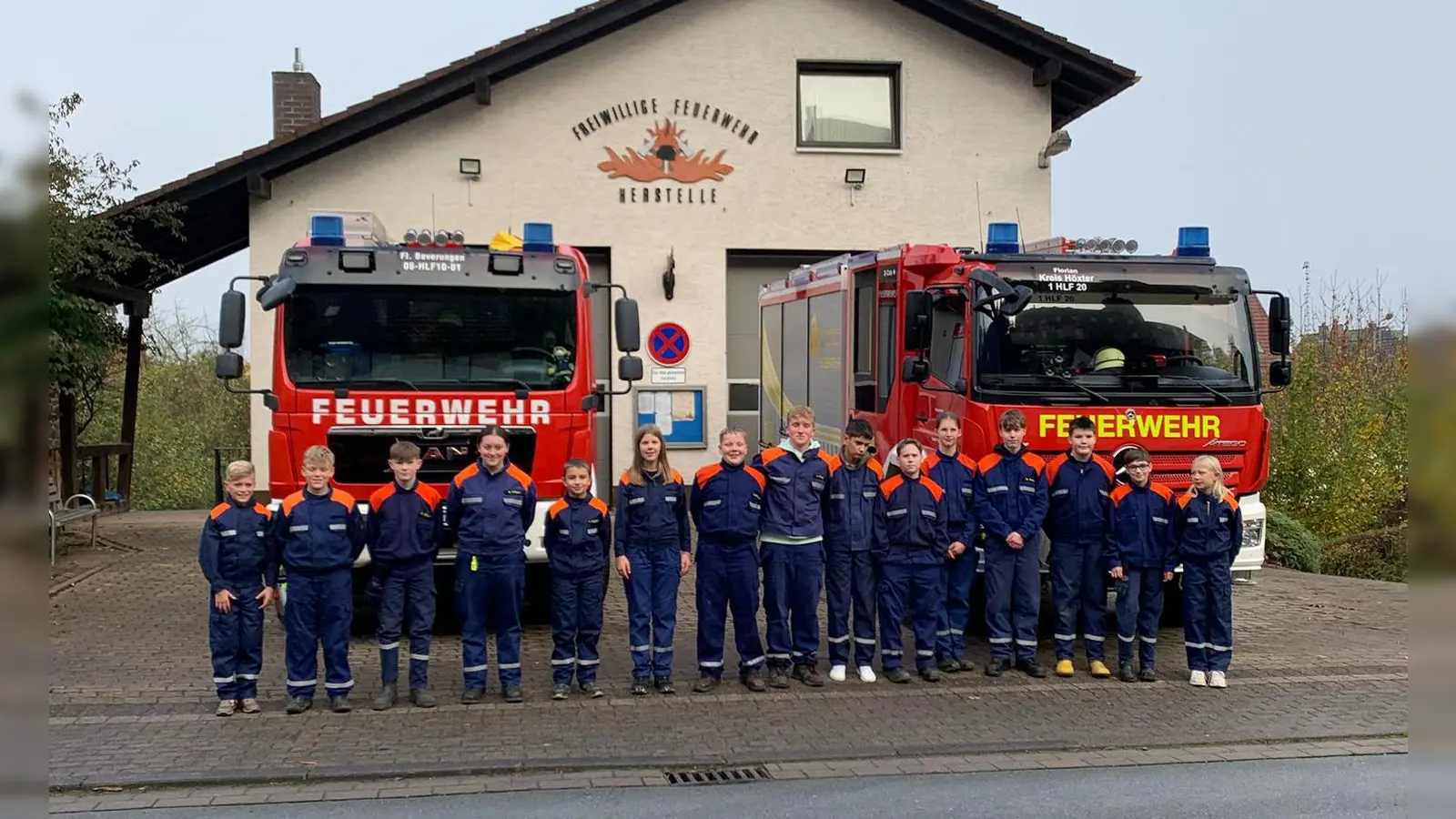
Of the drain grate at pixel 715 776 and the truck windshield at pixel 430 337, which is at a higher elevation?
the truck windshield at pixel 430 337

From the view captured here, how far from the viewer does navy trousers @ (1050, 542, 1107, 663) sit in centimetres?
830

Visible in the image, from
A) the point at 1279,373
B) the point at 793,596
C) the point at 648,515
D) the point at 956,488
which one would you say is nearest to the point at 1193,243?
the point at 1279,373

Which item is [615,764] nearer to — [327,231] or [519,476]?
[519,476]

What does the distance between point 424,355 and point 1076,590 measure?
488 centimetres

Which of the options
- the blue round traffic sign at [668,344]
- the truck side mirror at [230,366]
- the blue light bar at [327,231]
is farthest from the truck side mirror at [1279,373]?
the blue round traffic sign at [668,344]

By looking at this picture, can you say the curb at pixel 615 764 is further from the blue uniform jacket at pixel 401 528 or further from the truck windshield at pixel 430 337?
the truck windshield at pixel 430 337

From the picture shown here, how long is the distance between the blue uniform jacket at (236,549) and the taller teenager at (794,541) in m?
3.06

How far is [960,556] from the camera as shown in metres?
8.34

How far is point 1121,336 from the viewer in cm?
879

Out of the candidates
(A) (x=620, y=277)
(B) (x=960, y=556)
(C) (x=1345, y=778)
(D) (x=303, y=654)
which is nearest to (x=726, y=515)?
(B) (x=960, y=556)

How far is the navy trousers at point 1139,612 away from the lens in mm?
8180

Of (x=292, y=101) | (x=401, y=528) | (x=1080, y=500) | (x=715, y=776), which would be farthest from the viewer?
(x=292, y=101)

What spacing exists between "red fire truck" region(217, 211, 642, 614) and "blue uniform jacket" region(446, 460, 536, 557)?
3.63 feet

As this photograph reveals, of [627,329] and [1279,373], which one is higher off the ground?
[627,329]
